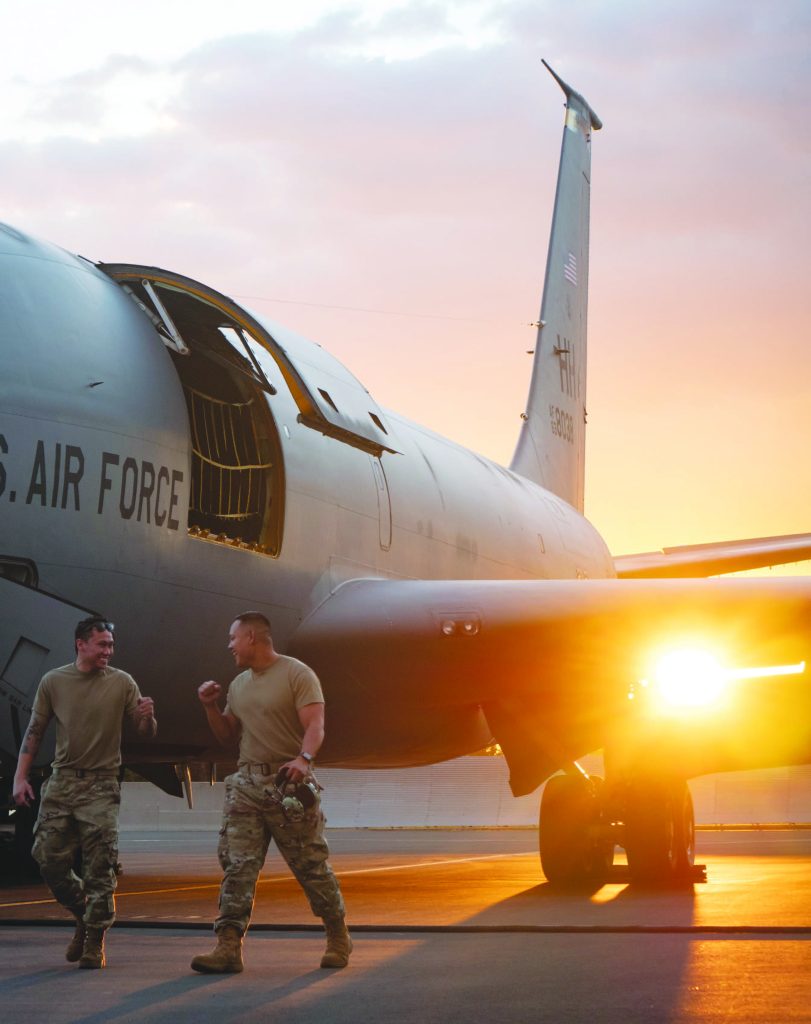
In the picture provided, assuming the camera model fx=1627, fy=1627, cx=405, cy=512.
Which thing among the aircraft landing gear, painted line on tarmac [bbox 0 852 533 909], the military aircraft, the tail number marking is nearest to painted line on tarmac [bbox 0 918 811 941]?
the military aircraft

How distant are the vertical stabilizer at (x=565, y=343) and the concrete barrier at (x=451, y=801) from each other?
11688 millimetres

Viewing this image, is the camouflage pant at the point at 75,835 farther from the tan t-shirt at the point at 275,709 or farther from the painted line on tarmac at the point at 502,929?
the painted line on tarmac at the point at 502,929

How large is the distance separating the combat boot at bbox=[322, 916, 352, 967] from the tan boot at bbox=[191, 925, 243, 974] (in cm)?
38

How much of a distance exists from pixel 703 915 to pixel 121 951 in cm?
368

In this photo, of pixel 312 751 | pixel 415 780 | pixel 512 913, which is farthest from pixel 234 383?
pixel 415 780

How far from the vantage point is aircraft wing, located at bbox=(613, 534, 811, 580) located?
1770 cm

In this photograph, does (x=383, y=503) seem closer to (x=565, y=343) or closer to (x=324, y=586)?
(x=324, y=586)

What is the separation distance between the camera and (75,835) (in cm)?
741

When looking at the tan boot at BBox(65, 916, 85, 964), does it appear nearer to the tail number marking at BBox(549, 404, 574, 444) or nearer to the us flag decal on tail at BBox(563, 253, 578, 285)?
the tail number marking at BBox(549, 404, 574, 444)

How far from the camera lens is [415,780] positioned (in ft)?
112

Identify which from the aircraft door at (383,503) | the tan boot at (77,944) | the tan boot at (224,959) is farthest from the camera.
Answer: the aircraft door at (383,503)

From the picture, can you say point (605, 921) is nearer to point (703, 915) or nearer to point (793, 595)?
point (703, 915)

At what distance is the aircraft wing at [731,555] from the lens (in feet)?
58.1

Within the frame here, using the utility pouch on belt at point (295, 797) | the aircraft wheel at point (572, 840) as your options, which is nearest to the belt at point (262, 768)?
the utility pouch on belt at point (295, 797)
